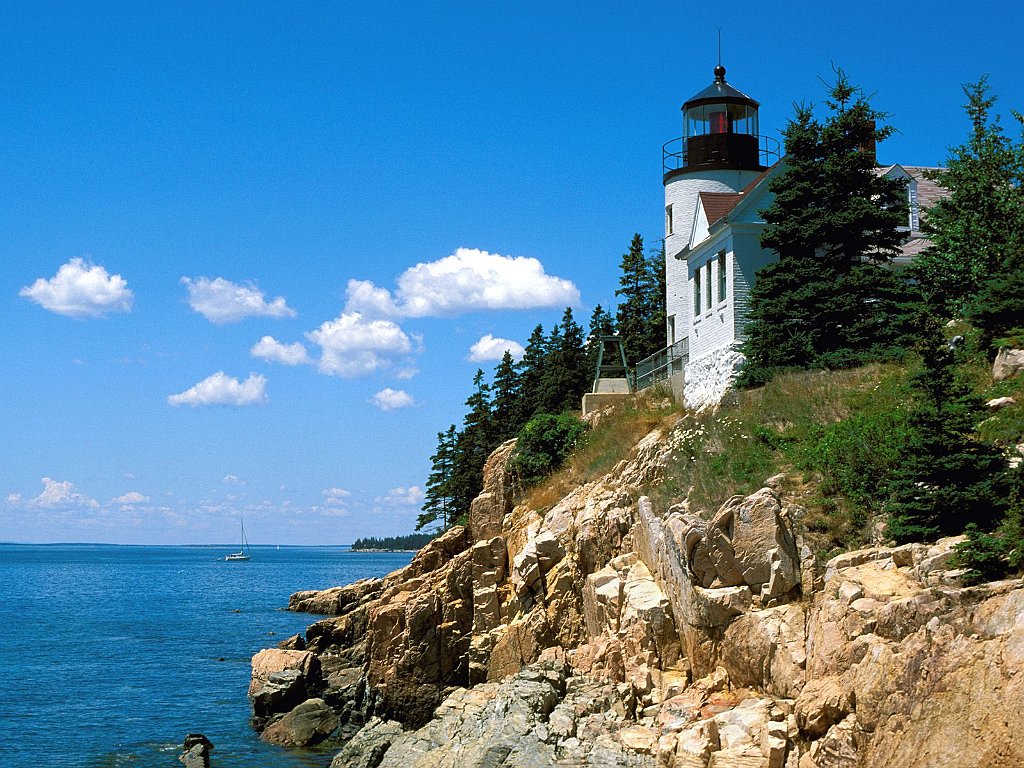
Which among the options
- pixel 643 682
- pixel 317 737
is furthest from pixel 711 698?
pixel 317 737

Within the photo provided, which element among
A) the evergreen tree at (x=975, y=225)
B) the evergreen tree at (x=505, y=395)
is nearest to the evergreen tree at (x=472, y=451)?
the evergreen tree at (x=505, y=395)

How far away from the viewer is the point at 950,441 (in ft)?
46.9

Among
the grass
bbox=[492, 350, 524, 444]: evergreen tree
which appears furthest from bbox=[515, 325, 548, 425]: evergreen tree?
the grass

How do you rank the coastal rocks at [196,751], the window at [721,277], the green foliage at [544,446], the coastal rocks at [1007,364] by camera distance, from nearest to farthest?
the coastal rocks at [1007,364]
the coastal rocks at [196,751]
the window at [721,277]
the green foliage at [544,446]

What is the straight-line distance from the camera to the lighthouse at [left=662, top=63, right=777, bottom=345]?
3584 cm

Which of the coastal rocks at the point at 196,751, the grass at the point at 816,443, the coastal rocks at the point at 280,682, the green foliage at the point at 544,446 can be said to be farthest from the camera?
the green foliage at the point at 544,446

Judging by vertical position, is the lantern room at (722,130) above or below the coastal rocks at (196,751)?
above

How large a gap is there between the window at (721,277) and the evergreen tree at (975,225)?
20.1 ft

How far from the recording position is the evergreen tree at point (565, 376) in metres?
52.8


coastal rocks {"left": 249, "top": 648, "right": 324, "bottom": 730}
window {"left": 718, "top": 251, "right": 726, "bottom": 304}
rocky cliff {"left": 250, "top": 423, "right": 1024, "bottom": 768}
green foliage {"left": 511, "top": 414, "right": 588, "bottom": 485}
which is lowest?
coastal rocks {"left": 249, "top": 648, "right": 324, "bottom": 730}

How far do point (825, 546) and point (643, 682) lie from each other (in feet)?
13.5

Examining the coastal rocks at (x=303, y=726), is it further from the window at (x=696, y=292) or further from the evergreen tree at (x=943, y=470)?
the window at (x=696, y=292)

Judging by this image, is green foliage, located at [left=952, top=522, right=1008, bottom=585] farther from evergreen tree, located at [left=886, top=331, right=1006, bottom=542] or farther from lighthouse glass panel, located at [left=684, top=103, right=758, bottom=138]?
lighthouse glass panel, located at [left=684, top=103, right=758, bottom=138]

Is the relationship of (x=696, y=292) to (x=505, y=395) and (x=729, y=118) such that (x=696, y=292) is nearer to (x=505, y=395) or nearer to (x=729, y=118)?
(x=729, y=118)
